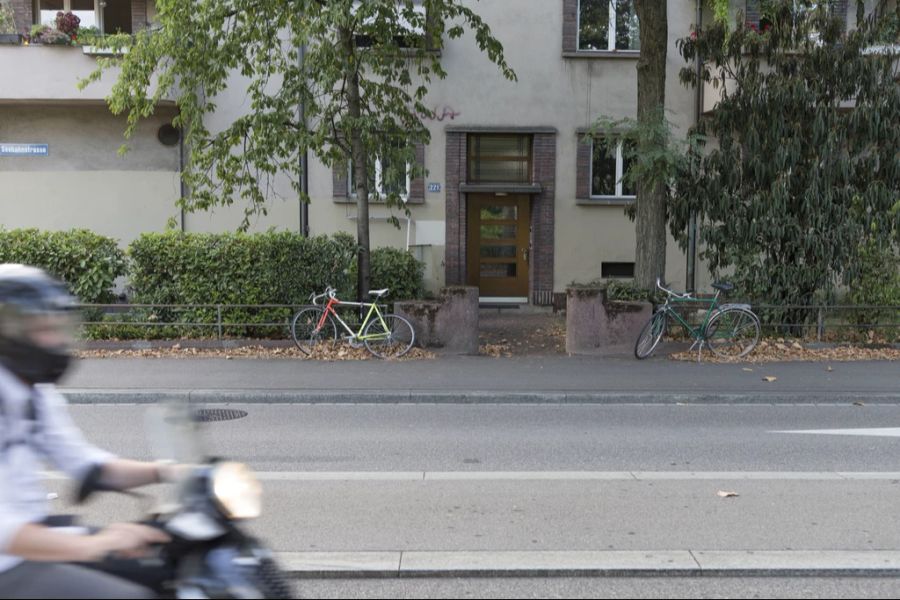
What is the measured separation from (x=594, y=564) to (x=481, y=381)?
6.24 meters

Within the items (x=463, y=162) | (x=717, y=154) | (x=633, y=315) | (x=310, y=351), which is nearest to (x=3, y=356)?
(x=310, y=351)

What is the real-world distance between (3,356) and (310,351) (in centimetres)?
1016

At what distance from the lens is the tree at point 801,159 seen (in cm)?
1365

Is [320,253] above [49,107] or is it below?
below

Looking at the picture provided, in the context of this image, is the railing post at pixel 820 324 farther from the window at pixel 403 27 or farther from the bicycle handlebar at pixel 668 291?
the window at pixel 403 27

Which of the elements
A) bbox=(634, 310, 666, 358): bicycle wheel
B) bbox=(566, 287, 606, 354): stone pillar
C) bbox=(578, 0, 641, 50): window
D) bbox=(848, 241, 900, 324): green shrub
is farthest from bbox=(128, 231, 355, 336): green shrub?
bbox=(848, 241, 900, 324): green shrub

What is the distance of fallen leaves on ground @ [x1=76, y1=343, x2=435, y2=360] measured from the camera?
40.9 feet

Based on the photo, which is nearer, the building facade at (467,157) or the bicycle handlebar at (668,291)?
the bicycle handlebar at (668,291)

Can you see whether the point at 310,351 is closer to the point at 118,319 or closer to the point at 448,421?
the point at 118,319

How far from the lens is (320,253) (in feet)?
45.1

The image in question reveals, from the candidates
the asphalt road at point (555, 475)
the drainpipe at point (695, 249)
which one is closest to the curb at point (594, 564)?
the asphalt road at point (555, 475)

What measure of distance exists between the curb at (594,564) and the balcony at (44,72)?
14816mm

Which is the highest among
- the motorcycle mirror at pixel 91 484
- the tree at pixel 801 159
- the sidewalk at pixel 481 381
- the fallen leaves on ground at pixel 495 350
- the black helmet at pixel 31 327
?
the tree at pixel 801 159

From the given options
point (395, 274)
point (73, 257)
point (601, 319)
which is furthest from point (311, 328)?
point (601, 319)
